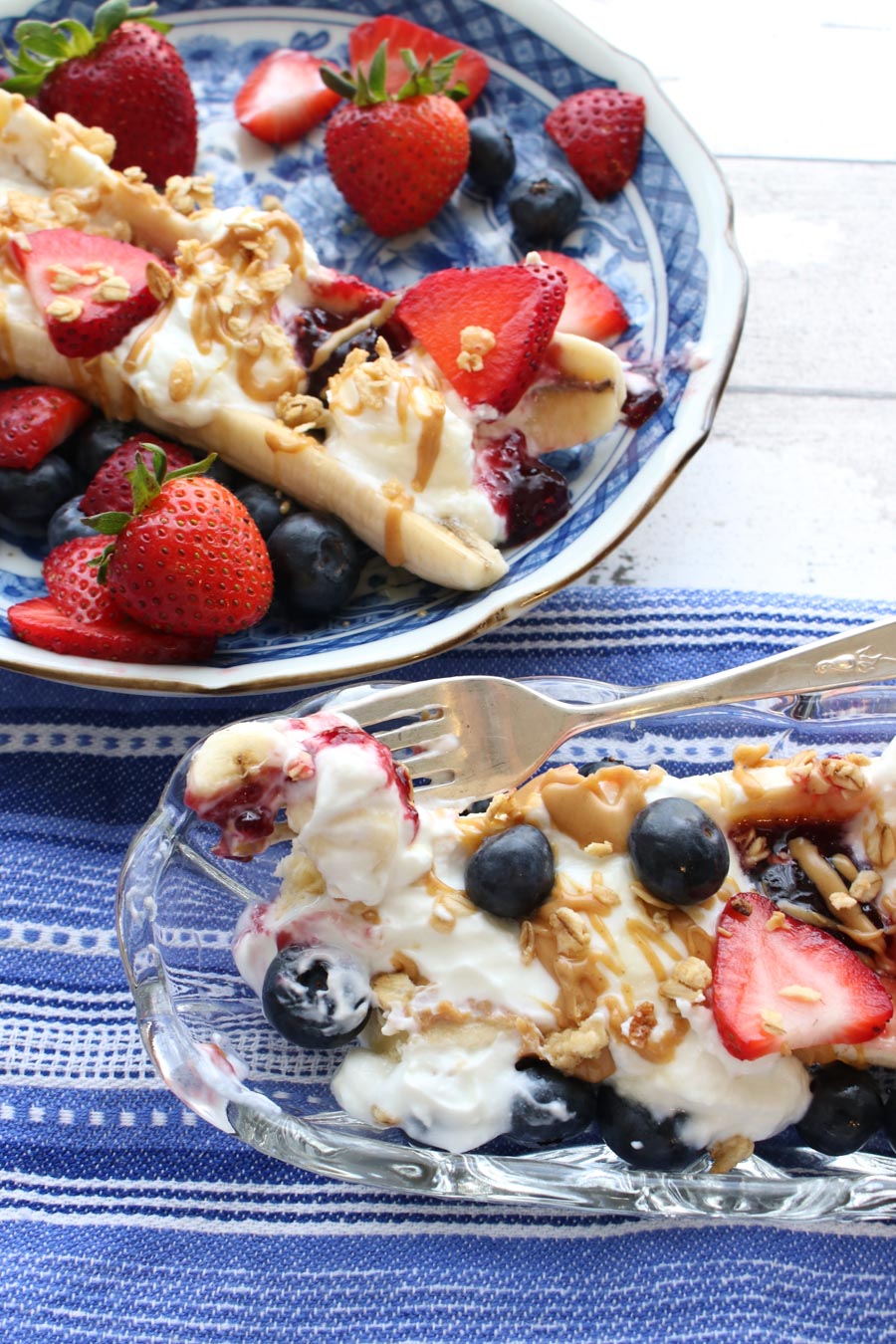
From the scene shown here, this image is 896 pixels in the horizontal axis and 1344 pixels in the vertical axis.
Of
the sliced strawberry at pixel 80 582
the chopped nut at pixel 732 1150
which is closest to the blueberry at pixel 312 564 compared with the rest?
the sliced strawberry at pixel 80 582

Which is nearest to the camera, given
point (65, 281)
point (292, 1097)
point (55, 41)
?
point (292, 1097)

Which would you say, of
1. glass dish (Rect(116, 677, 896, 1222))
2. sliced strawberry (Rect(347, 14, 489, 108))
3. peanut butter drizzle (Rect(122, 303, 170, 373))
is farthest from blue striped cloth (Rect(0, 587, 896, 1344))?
sliced strawberry (Rect(347, 14, 489, 108))

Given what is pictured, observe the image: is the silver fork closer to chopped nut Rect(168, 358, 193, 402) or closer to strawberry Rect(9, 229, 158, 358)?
chopped nut Rect(168, 358, 193, 402)

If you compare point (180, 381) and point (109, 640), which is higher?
point (180, 381)

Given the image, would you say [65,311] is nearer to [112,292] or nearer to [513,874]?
[112,292]

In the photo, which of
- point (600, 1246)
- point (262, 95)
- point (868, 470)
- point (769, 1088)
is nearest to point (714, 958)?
point (769, 1088)

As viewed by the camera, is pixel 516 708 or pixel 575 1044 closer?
pixel 575 1044

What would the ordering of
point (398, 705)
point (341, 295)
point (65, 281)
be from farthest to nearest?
point (341, 295) < point (65, 281) < point (398, 705)

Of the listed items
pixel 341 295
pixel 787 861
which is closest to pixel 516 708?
pixel 787 861
